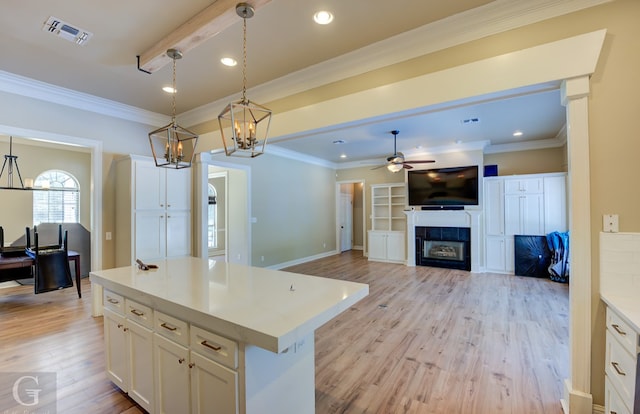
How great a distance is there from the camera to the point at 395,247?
7.53 m

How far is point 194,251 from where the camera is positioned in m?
4.49

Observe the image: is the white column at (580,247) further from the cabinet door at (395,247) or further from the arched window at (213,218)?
the arched window at (213,218)

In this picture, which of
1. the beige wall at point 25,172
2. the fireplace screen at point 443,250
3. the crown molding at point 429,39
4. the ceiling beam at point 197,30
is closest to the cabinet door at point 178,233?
the ceiling beam at point 197,30

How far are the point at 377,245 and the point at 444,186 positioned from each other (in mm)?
2354

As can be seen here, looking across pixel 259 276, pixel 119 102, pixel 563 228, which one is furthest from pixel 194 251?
pixel 563 228

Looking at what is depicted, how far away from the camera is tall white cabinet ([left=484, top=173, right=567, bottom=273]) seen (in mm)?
5727

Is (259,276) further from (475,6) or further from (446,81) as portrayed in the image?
(475,6)

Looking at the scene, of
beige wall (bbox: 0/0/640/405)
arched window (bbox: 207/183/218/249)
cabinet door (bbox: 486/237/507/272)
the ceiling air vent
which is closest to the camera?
beige wall (bbox: 0/0/640/405)

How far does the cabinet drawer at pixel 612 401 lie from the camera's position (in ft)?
4.93

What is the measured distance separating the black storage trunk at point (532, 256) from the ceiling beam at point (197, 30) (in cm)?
649

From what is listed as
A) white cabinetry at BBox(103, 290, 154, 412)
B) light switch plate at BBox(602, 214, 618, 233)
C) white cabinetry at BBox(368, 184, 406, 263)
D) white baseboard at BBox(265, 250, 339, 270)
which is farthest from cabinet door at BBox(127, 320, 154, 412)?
white cabinetry at BBox(368, 184, 406, 263)

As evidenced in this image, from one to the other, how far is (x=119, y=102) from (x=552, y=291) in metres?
7.44

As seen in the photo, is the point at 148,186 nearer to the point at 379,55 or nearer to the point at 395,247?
the point at 379,55

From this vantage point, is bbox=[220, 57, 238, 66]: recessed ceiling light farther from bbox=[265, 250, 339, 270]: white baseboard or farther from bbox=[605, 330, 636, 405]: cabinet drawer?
bbox=[265, 250, 339, 270]: white baseboard
